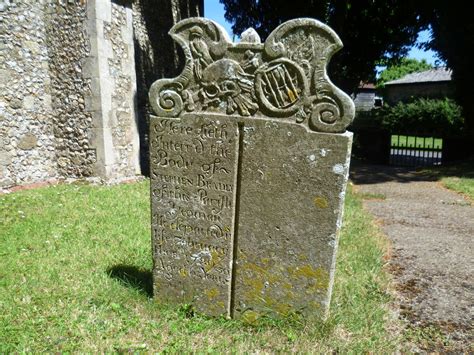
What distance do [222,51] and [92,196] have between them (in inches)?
197

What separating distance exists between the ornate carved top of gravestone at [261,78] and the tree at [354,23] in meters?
12.0

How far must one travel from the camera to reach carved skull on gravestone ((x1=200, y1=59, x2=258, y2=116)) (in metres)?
2.74

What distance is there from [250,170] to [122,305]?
1584 millimetres

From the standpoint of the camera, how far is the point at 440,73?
33750 millimetres

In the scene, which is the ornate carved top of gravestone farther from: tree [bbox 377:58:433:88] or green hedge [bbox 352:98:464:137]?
tree [bbox 377:58:433:88]

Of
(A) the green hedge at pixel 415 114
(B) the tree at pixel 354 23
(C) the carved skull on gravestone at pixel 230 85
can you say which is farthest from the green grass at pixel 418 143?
(C) the carved skull on gravestone at pixel 230 85

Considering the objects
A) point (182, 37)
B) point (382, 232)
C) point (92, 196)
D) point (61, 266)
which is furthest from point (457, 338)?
point (92, 196)

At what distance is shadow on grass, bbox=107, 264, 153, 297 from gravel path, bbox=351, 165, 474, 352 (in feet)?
7.53

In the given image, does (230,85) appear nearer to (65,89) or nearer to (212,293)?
(212,293)

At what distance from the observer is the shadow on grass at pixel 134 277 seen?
3369mm

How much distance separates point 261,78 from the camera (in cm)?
269

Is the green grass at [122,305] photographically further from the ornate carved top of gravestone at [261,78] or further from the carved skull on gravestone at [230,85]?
the carved skull on gravestone at [230,85]

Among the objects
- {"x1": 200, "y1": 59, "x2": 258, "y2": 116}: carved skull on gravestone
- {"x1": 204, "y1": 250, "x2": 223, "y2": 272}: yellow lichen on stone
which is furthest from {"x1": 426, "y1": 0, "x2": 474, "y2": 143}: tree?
{"x1": 204, "y1": 250, "x2": 223, "y2": 272}: yellow lichen on stone

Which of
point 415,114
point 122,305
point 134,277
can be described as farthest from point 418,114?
point 122,305
